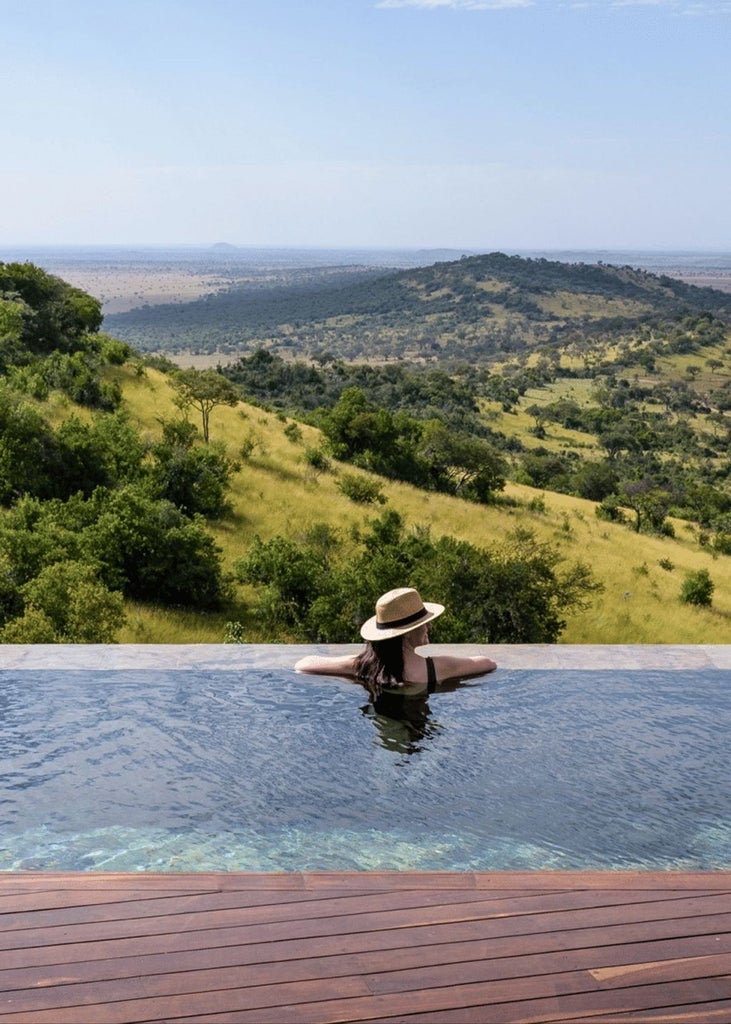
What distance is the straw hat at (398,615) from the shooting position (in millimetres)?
6957

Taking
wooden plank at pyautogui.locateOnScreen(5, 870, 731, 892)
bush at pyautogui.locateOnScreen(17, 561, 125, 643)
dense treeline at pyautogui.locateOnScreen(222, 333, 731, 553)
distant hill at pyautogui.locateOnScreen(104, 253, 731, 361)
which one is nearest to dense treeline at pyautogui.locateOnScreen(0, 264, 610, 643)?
bush at pyautogui.locateOnScreen(17, 561, 125, 643)

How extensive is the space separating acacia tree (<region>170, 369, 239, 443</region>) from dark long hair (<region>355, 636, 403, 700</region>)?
23.1 meters

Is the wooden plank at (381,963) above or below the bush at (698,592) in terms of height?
above

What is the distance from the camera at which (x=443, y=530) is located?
27.8m

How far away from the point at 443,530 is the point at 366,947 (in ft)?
79.6

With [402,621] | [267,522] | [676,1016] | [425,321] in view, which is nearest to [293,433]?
[267,522]

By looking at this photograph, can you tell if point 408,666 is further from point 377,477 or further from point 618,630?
point 377,477

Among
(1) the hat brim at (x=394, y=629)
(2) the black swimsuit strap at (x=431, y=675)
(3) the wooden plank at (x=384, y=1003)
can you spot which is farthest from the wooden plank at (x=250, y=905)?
(2) the black swimsuit strap at (x=431, y=675)

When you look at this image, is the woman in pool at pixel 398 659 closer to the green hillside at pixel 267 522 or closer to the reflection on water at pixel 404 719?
the reflection on water at pixel 404 719

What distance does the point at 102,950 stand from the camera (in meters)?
3.68

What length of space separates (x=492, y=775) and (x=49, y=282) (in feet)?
123

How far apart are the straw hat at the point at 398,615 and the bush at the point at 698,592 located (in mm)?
20062

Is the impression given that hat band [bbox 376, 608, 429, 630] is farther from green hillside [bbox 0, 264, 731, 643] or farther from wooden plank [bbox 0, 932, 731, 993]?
green hillside [bbox 0, 264, 731, 643]

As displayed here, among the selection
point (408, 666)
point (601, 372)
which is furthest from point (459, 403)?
point (408, 666)
